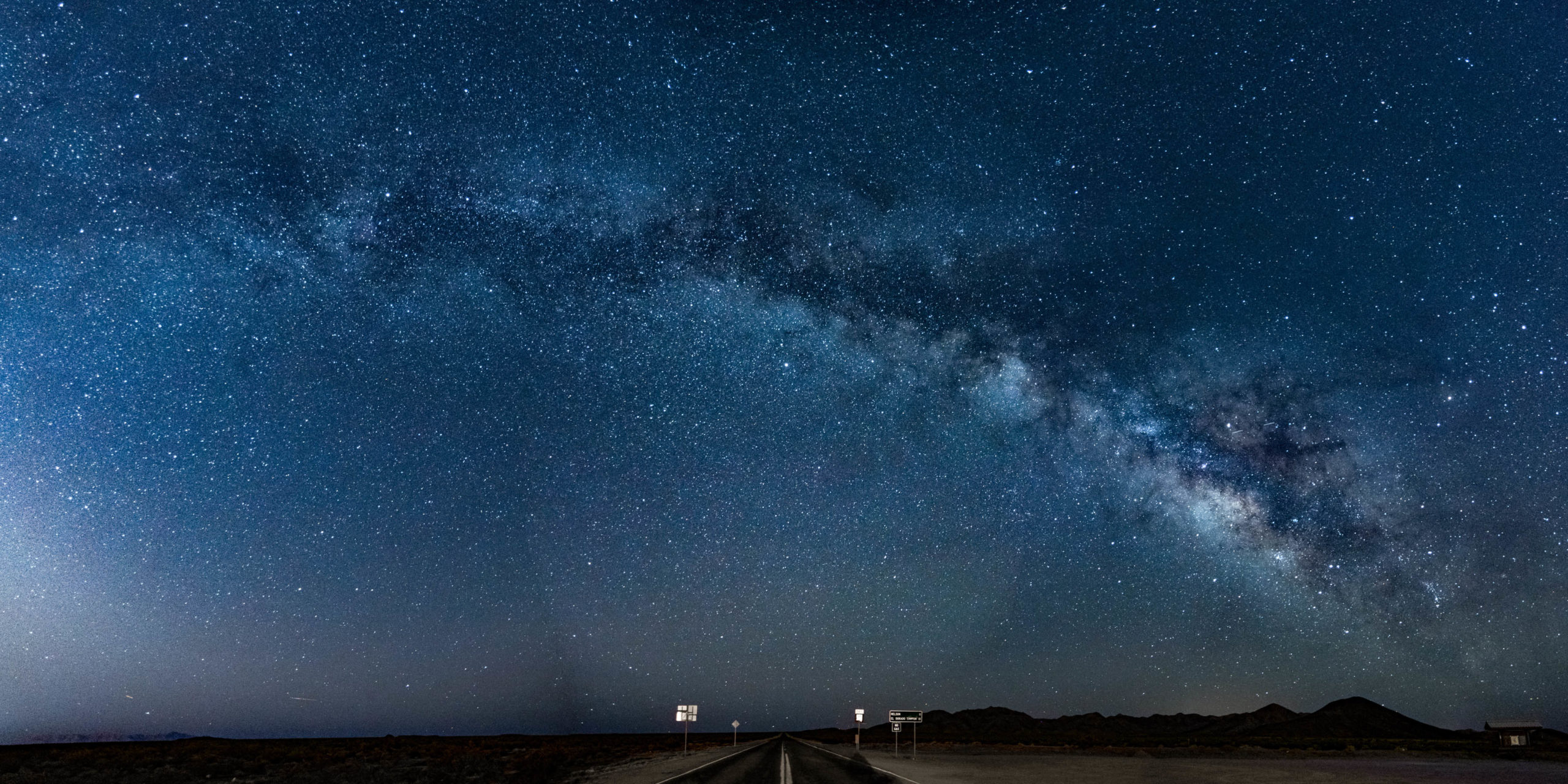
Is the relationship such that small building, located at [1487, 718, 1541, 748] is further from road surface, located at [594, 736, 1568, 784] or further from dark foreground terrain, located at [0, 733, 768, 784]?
dark foreground terrain, located at [0, 733, 768, 784]

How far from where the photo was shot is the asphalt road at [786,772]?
32.5 metres

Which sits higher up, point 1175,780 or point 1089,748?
point 1175,780

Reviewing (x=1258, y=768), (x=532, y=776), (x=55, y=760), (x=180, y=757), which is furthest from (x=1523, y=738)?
(x=55, y=760)

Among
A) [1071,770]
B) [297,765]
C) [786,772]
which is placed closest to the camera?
[786,772]

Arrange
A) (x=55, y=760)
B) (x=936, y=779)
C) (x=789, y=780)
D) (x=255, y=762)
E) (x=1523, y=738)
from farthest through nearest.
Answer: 1. (x=1523, y=738)
2. (x=55, y=760)
3. (x=255, y=762)
4. (x=936, y=779)
5. (x=789, y=780)

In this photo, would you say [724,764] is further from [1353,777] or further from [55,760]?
[55,760]

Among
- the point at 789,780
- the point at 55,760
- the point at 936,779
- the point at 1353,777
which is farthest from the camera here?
the point at 55,760

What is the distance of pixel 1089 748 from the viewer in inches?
3371

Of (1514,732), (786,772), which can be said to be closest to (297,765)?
(786,772)

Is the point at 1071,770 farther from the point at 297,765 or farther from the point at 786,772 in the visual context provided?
the point at 297,765

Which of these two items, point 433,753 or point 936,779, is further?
point 433,753

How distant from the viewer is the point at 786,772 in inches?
1478

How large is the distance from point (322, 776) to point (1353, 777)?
46.8 metres

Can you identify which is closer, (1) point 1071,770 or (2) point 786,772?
(2) point 786,772
